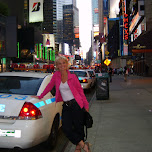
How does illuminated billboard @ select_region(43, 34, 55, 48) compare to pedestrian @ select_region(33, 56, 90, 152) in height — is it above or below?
above

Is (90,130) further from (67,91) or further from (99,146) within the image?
(67,91)

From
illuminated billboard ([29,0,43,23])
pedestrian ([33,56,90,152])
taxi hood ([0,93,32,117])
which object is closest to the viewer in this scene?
pedestrian ([33,56,90,152])

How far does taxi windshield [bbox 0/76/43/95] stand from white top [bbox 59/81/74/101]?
961 mm

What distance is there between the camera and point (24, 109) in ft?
13.3

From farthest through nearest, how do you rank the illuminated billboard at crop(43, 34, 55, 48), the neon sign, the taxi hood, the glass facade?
the illuminated billboard at crop(43, 34, 55, 48) < the neon sign < the glass facade < the taxi hood

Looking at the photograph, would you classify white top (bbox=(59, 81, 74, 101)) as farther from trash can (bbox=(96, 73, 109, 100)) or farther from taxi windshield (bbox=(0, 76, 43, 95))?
trash can (bbox=(96, 73, 109, 100))

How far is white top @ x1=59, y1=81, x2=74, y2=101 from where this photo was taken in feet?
12.6

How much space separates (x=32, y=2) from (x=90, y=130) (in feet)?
176

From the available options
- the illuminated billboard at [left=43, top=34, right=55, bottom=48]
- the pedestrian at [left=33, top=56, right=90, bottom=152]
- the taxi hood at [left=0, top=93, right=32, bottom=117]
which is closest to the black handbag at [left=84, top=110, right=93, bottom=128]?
the pedestrian at [left=33, top=56, right=90, bottom=152]

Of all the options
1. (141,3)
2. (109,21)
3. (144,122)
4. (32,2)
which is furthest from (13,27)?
(109,21)

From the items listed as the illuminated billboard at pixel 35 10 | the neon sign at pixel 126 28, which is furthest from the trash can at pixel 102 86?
the neon sign at pixel 126 28

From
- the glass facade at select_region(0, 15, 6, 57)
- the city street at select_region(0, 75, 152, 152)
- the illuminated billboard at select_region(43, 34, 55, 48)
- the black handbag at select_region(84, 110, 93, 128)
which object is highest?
the illuminated billboard at select_region(43, 34, 55, 48)

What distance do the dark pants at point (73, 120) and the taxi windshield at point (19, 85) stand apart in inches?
42.3

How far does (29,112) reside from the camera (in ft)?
13.4
